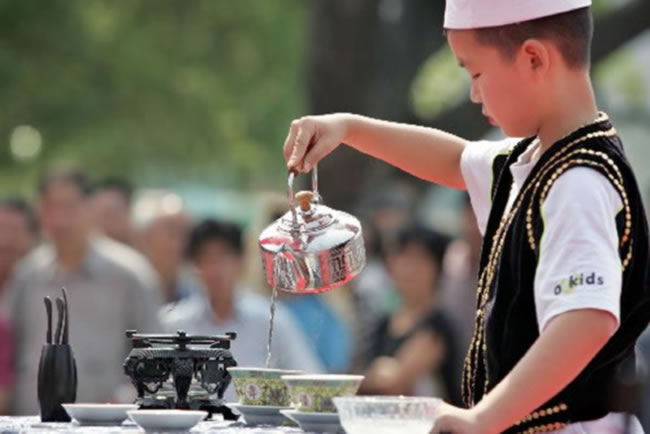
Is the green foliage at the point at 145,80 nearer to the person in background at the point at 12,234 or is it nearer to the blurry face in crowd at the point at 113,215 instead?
the blurry face in crowd at the point at 113,215

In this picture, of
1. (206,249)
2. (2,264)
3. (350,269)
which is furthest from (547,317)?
(2,264)

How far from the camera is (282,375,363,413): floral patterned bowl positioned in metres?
3.62

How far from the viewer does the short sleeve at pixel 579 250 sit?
3.32 metres

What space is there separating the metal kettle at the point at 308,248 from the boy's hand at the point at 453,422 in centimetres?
90

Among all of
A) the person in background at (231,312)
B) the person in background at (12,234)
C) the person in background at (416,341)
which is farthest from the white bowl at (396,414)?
the person in background at (12,234)

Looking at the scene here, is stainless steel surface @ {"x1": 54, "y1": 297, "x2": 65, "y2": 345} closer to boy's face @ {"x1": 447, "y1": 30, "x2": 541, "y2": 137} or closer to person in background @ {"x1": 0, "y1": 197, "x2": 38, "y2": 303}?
boy's face @ {"x1": 447, "y1": 30, "x2": 541, "y2": 137}

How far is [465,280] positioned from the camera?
10.2m

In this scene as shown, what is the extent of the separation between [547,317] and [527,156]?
1.99ft

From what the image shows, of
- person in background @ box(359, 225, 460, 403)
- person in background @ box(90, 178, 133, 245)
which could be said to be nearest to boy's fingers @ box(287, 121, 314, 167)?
person in background @ box(359, 225, 460, 403)

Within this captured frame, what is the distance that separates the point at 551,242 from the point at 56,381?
147 centimetres

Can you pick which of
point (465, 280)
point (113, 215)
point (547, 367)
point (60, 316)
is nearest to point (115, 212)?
point (113, 215)

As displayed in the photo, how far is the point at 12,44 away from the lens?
71.2 ft

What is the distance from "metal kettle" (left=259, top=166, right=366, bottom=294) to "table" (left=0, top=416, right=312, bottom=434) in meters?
0.38

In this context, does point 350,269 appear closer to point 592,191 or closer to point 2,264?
point 592,191
